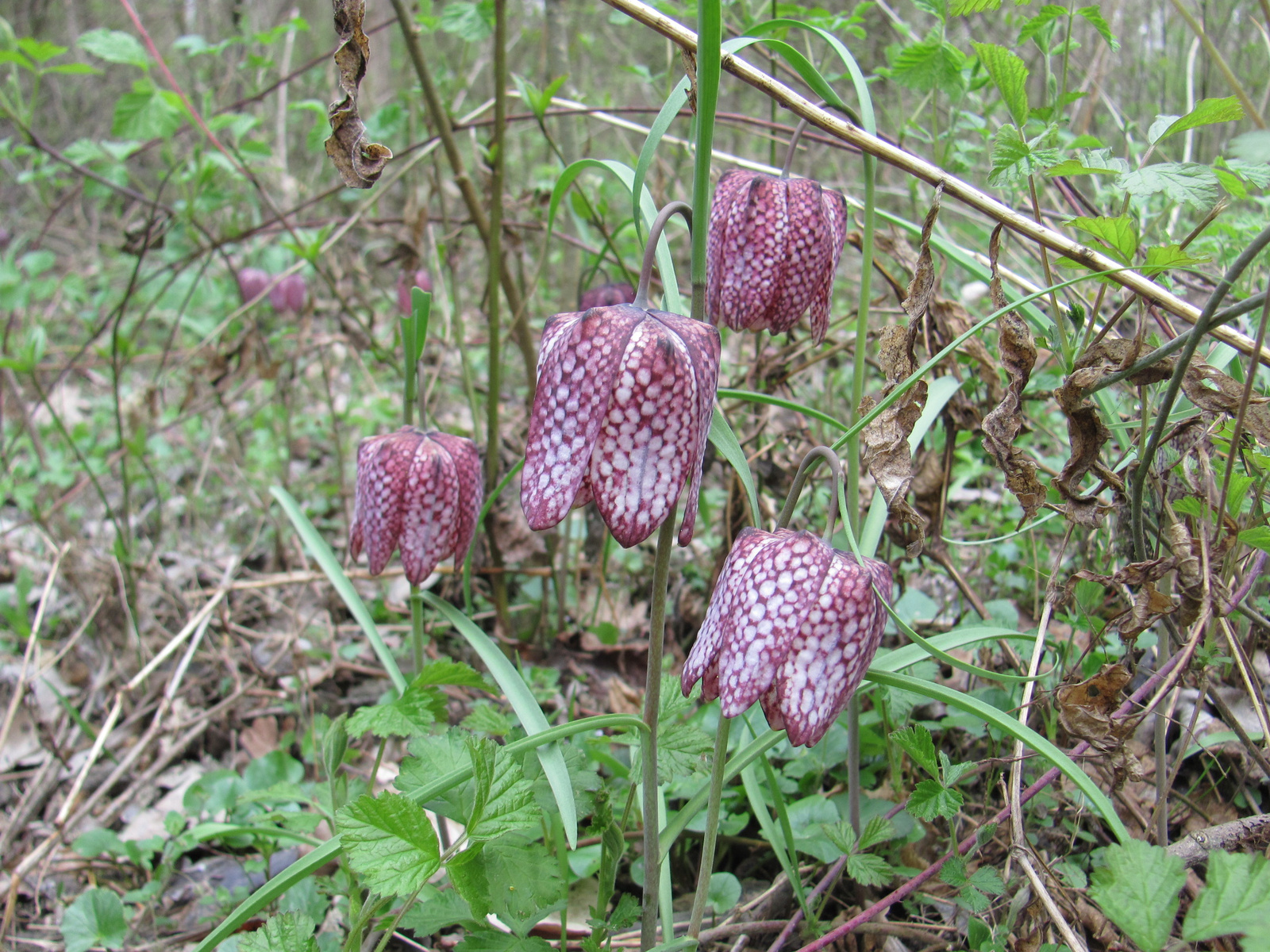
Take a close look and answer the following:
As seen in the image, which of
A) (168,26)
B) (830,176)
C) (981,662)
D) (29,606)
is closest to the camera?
(981,662)

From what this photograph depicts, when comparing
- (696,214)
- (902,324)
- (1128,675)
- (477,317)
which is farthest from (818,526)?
(477,317)

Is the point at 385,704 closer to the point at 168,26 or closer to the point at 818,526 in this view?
the point at 818,526

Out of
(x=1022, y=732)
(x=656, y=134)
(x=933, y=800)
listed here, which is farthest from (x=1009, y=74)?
(x=933, y=800)

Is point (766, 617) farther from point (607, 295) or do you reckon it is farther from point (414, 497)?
point (607, 295)

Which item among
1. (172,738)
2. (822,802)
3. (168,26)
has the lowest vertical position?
(172,738)

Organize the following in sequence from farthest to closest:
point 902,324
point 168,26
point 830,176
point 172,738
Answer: point 168,26 < point 830,176 < point 172,738 < point 902,324

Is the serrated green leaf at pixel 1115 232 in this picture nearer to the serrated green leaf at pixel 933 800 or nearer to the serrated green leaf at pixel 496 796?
the serrated green leaf at pixel 933 800

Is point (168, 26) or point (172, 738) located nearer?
point (172, 738)

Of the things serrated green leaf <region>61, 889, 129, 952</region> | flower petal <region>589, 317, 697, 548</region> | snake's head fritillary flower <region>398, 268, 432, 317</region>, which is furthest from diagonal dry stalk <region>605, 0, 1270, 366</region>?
serrated green leaf <region>61, 889, 129, 952</region>

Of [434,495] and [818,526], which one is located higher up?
[434,495]
